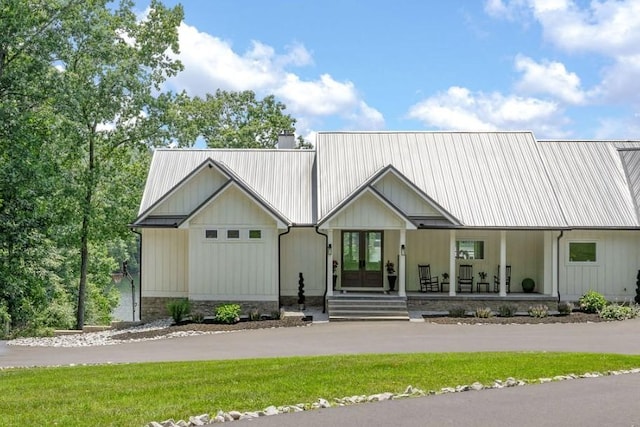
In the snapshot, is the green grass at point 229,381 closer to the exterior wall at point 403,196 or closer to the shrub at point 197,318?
the shrub at point 197,318

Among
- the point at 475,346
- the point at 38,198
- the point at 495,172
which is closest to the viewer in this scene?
the point at 475,346

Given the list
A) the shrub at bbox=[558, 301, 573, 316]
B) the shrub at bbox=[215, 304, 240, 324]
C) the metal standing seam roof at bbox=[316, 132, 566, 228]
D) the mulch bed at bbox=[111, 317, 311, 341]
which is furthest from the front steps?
the shrub at bbox=[558, 301, 573, 316]

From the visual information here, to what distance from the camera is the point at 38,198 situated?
2073 cm

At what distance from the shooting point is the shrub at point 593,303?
20.9 m

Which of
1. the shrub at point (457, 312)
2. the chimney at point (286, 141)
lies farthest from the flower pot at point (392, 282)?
the chimney at point (286, 141)

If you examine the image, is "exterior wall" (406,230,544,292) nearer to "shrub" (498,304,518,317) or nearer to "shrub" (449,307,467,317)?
"shrub" (498,304,518,317)

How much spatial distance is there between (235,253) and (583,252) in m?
12.4

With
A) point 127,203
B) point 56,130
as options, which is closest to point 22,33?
point 56,130

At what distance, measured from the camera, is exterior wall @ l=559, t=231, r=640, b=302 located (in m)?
22.5

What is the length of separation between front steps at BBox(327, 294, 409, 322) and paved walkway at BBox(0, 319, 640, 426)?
2.50ft

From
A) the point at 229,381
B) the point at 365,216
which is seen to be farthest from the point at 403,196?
the point at 229,381

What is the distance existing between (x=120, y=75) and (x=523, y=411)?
819 inches

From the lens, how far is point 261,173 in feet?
82.1

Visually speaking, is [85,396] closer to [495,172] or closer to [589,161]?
[495,172]
